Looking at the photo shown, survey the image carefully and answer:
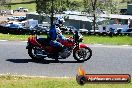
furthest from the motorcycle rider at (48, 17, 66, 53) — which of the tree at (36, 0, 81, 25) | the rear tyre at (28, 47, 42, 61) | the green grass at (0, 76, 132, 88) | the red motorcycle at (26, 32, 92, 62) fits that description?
the tree at (36, 0, 81, 25)

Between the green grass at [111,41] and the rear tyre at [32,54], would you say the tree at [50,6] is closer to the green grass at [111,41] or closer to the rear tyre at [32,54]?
the green grass at [111,41]

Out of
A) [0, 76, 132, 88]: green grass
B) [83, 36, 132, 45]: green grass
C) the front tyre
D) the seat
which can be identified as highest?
the seat

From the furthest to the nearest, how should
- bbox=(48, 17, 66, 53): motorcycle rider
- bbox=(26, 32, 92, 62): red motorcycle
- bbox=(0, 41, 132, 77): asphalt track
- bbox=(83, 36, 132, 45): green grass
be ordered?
bbox=(83, 36, 132, 45): green grass → bbox=(26, 32, 92, 62): red motorcycle → bbox=(48, 17, 66, 53): motorcycle rider → bbox=(0, 41, 132, 77): asphalt track

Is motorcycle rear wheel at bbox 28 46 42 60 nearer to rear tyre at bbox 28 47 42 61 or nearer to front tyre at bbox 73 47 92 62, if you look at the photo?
rear tyre at bbox 28 47 42 61

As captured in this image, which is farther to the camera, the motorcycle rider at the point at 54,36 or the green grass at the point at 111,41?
the green grass at the point at 111,41

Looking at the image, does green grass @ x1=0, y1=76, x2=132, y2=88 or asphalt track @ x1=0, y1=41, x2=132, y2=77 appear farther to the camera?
asphalt track @ x1=0, y1=41, x2=132, y2=77

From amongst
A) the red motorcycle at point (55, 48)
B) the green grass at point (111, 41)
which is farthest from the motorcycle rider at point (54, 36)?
the green grass at point (111, 41)

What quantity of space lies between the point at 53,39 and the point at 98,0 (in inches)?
1489

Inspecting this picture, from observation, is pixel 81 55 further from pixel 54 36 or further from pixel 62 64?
pixel 54 36

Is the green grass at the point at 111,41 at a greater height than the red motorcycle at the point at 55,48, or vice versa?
the red motorcycle at the point at 55,48

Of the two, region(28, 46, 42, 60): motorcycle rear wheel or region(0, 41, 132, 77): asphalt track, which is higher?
region(28, 46, 42, 60): motorcycle rear wheel

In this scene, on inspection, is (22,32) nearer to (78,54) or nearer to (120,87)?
(78,54)

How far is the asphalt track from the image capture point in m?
13.6

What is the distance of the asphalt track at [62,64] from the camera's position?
13602 mm
